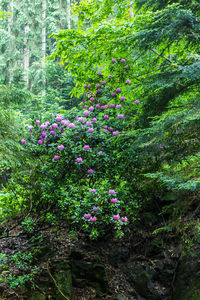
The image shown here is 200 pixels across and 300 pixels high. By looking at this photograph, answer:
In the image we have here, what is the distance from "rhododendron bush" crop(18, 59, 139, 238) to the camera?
3.54m

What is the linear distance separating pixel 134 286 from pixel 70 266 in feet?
4.11

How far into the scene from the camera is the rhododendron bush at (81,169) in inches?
139

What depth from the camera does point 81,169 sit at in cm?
385

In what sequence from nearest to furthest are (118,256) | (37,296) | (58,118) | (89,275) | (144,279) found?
(37,296), (89,275), (58,118), (144,279), (118,256)

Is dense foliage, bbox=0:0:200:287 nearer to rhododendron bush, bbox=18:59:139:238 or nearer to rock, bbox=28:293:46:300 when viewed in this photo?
rhododendron bush, bbox=18:59:139:238

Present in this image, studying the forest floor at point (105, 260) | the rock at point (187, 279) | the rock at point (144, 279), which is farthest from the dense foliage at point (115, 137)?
the rock at point (144, 279)

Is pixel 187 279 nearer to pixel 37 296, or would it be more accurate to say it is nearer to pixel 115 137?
pixel 37 296

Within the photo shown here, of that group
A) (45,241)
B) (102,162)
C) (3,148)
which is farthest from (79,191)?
(3,148)

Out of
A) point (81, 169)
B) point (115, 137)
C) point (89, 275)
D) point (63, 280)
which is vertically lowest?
point (89, 275)

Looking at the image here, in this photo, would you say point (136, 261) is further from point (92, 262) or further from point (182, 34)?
point (182, 34)

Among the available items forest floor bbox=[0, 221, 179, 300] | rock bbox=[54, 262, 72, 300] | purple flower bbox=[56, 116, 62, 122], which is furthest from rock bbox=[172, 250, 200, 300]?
purple flower bbox=[56, 116, 62, 122]

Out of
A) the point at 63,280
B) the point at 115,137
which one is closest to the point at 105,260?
the point at 63,280

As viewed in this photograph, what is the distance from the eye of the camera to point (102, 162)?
12.8 ft

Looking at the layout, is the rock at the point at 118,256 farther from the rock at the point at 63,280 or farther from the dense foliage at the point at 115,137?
the rock at the point at 63,280
